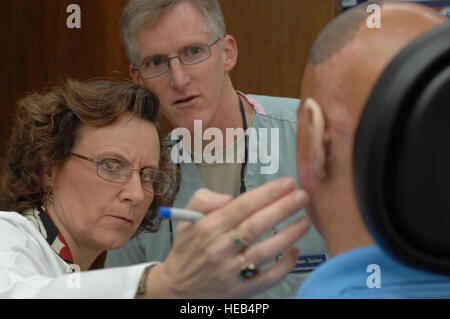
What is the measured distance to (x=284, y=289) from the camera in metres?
1.01

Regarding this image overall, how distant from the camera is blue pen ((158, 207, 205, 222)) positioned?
56 centimetres

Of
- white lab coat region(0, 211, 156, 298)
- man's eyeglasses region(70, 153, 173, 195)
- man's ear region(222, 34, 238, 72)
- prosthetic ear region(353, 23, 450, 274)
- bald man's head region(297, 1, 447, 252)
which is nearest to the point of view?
prosthetic ear region(353, 23, 450, 274)

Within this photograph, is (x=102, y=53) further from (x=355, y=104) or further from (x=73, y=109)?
(x=355, y=104)

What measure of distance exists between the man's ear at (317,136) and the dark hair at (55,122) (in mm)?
571

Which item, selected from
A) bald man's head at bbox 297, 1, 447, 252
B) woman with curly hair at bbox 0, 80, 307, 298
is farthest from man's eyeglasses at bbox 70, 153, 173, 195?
bald man's head at bbox 297, 1, 447, 252

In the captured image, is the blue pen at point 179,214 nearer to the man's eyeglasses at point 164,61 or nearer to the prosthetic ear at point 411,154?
the prosthetic ear at point 411,154

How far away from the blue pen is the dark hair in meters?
0.52

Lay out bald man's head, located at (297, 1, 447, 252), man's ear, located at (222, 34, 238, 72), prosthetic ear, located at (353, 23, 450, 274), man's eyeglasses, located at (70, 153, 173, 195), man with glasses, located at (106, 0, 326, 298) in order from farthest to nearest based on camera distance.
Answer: man's ear, located at (222, 34, 238, 72) → man with glasses, located at (106, 0, 326, 298) → man's eyeglasses, located at (70, 153, 173, 195) → bald man's head, located at (297, 1, 447, 252) → prosthetic ear, located at (353, 23, 450, 274)

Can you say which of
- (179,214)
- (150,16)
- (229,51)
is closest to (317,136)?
(179,214)

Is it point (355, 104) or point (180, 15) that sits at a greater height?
point (180, 15)

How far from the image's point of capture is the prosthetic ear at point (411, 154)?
1.46 ft

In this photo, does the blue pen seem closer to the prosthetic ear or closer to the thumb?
the thumb
